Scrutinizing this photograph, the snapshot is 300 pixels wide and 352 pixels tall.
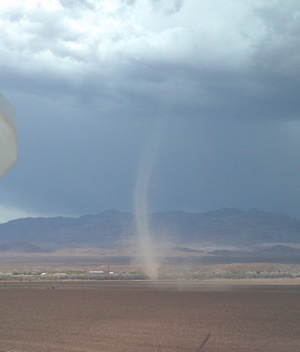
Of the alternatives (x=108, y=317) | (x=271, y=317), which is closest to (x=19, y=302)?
(x=108, y=317)

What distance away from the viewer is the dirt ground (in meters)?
16.5

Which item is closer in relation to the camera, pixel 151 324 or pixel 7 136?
pixel 7 136

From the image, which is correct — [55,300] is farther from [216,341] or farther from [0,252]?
[0,252]

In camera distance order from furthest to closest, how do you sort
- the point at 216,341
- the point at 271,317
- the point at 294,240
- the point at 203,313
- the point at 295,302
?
the point at 294,240
the point at 295,302
the point at 203,313
the point at 271,317
the point at 216,341

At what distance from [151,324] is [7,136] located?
705 inches

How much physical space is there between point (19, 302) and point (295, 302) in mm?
16840

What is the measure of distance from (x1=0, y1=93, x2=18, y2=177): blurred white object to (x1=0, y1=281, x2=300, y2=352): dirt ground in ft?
38.6

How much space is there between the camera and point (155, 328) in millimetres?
20438

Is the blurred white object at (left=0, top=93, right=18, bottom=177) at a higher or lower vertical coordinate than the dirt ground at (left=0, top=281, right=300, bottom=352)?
higher

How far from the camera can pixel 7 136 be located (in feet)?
16.3

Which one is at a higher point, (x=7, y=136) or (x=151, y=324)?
(x=7, y=136)

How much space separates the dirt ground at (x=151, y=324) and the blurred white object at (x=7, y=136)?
38.6ft

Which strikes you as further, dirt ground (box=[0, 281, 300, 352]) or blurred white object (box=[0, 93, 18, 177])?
dirt ground (box=[0, 281, 300, 352])

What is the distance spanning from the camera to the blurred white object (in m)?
4.79
